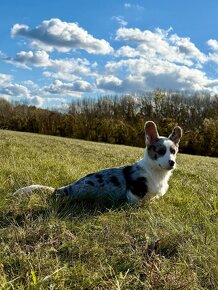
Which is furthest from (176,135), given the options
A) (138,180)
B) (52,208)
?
(52,208)

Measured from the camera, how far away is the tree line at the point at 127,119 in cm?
5275

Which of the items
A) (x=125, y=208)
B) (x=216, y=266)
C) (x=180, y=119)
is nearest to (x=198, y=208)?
(x=125, y=208)

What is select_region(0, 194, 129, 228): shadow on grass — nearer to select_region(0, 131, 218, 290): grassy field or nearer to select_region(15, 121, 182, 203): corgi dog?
select_region(0, 131, 218, 290): grassy field

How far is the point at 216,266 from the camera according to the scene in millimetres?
3879

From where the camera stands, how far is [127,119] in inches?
2736

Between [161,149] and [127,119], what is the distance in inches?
2467

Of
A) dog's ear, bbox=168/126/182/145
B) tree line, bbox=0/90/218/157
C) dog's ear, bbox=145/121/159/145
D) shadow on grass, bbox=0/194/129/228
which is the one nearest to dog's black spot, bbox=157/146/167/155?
dog's ear, bbox=145/121/159/145

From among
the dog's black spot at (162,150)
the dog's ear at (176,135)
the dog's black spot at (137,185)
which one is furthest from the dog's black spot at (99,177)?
the dog's ear at (176,135)

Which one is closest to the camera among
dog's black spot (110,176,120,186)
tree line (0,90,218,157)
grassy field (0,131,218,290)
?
grassy field (0,131,218,290)

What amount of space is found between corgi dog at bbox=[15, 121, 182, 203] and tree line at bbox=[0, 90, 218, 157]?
44.6 m

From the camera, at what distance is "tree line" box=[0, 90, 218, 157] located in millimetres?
52750

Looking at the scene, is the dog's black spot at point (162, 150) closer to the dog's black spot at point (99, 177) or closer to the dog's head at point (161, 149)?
the dog's head at point (161, 149)

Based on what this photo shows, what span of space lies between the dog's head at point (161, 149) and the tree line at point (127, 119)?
4461 cm

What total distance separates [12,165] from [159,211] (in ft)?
12.7
